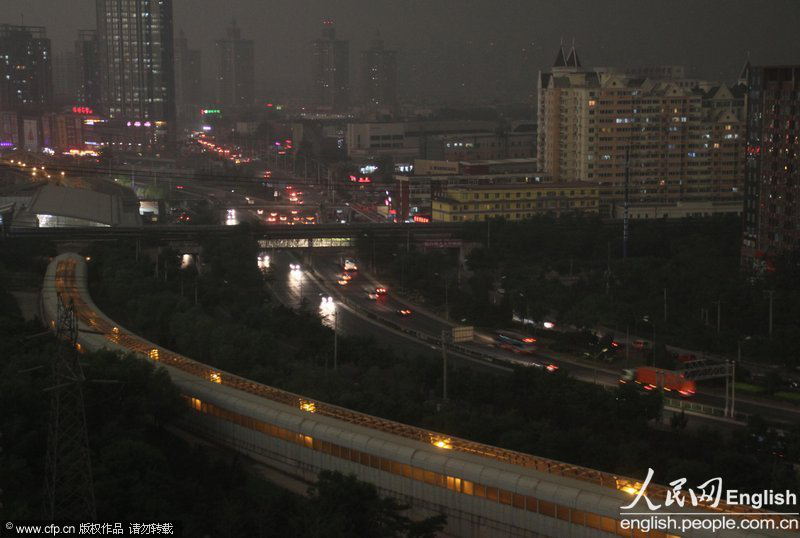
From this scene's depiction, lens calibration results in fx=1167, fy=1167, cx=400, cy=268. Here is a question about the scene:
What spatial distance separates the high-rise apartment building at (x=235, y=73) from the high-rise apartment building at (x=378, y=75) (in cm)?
1062

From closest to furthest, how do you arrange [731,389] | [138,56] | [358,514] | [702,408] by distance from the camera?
[358,514]
[702,408]
[731,389]
[138,56]

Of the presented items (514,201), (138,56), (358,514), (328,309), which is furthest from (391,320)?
(138,56)

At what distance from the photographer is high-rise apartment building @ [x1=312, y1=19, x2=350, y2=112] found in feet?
215

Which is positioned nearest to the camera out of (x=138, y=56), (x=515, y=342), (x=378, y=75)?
(x=515, y=342)

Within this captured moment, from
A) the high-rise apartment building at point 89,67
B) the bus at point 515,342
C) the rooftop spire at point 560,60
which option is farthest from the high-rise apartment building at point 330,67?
the bus at point 515,342

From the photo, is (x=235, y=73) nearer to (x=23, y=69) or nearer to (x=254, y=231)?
(x=23, y=69)

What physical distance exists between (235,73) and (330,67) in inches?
271

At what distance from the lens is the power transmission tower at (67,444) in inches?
177

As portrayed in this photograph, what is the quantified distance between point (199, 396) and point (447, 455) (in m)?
1.96

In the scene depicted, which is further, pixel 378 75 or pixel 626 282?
pixel 378 75

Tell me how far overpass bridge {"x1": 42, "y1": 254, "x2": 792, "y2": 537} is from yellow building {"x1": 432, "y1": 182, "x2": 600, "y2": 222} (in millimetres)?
11618

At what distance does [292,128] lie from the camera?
40.1 metres

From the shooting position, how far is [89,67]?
50.5m

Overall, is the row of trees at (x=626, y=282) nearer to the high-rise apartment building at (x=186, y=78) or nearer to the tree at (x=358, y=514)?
the tree at (x=358, y=514)
